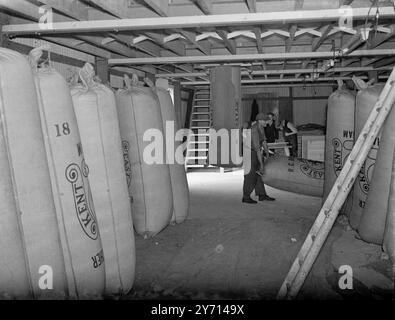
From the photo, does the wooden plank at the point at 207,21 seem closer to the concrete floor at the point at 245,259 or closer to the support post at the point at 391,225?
the support post at the point at 391,225

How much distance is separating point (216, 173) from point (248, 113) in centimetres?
330

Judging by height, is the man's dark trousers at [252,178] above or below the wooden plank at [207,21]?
below

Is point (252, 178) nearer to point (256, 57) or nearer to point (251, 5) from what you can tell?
point (256, 57)

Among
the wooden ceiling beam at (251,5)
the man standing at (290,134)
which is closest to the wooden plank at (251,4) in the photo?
the wooden ceiling beam at (251,5)

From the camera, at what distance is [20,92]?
236 cm

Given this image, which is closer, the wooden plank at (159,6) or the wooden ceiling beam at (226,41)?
the wooden plank at (159,6)

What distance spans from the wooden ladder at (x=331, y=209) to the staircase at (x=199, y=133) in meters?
8.72

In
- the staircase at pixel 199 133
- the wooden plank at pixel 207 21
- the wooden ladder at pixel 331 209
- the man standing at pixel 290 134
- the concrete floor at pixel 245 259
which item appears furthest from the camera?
the staircase at pixel 199 133

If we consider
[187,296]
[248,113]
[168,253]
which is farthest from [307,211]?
[248,113]

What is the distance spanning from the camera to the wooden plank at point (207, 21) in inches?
137

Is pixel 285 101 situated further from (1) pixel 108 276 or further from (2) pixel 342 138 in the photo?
(1) pixel 108 276

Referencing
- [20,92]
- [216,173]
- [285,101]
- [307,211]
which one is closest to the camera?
[20,92]

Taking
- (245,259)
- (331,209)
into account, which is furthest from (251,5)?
(245,259)

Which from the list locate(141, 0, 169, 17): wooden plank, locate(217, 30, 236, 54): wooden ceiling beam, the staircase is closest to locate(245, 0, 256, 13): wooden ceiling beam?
locate(141, 0, 169, 17): wooden plank
